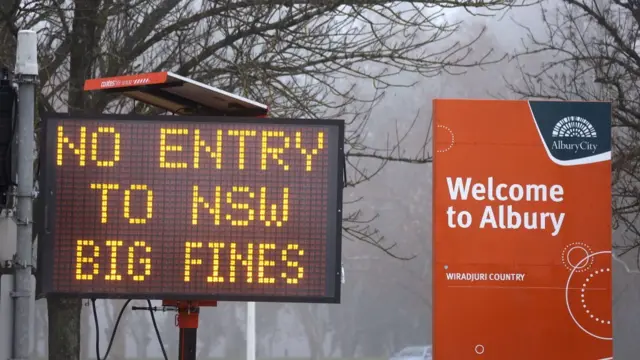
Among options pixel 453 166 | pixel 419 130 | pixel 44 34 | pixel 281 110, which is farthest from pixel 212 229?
pixel 419 130

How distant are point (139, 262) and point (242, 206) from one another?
0.63m

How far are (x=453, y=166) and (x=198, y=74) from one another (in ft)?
17.3

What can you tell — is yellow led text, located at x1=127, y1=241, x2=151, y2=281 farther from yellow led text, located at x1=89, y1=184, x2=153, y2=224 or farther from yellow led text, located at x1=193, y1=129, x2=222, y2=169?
yellow led text, located at x1=193, y1=129, x2=222, y2=169

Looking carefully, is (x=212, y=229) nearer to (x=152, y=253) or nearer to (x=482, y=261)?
(x=152, y=253)

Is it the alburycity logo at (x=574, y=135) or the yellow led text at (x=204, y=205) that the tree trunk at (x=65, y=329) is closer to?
the alburycity logo at (x=574, y=135)

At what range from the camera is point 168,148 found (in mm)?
6051

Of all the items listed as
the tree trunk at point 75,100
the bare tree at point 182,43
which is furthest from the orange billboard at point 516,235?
the tree trunk at point 75,100

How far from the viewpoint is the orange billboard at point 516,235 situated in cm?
832

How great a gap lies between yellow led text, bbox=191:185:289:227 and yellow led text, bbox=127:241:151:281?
1.05 feet

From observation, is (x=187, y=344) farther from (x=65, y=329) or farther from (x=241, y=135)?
(x=65, y=329)

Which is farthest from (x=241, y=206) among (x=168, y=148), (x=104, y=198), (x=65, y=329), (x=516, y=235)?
(x=65, y=329)

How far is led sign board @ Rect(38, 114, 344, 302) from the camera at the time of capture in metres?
5.97

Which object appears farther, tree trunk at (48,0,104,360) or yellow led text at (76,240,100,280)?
tree trunk at (48,0,104,360)

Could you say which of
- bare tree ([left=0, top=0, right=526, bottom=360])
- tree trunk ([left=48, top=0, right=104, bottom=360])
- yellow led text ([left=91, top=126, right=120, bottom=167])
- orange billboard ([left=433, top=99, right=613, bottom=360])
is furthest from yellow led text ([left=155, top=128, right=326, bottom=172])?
tree trunk ([left=48, top=0, right=104, bottom=360])
